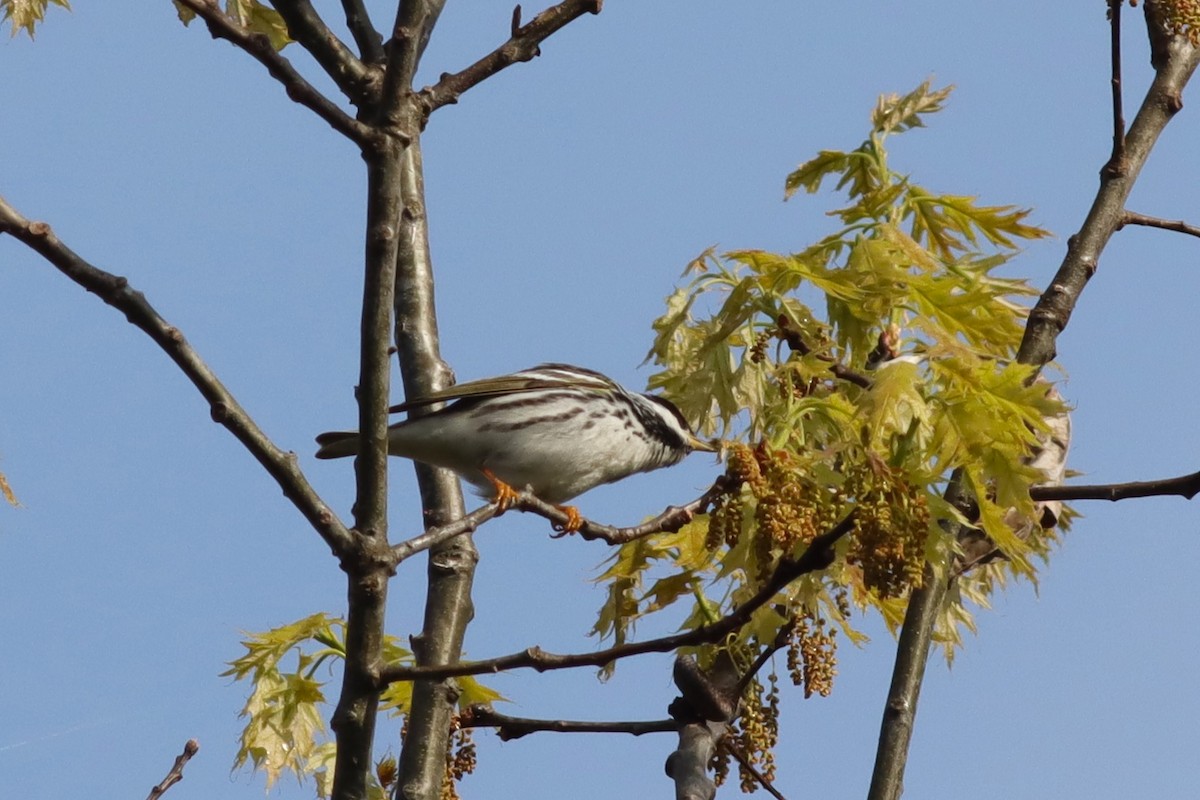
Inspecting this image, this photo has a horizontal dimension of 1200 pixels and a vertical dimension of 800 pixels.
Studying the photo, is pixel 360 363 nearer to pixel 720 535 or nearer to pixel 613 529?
pixel 720 535

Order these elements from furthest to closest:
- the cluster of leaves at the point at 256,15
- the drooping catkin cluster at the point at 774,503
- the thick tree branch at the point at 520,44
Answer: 1. the cluster of leaves at the point at 256,15
2. the drooping catkin cluster at the point at 774,503
3. the thick tree branch at the point at 520,44

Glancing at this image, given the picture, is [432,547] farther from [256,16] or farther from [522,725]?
[256,16]

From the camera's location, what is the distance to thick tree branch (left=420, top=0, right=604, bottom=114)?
288 cm

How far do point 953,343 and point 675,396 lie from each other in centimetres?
102

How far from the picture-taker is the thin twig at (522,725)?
3.90m

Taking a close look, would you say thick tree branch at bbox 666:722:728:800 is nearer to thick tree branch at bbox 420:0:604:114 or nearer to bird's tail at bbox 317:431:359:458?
thick tree branch at bbox 420:0:604:114

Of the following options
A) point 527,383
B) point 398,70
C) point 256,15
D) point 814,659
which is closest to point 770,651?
point 814,659

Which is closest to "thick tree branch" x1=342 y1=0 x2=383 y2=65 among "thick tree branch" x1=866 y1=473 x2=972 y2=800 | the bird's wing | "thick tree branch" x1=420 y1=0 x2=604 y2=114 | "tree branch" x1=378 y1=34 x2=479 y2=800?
"tree branch" x1=378 y1=34 x2=479 y2=800

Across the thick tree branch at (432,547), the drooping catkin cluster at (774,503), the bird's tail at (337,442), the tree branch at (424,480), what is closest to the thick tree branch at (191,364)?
the tree branch at (424,480)

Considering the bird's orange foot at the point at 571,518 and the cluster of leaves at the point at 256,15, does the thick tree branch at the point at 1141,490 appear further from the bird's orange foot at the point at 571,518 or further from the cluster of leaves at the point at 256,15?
the cluster of leaves at the point at 256,15

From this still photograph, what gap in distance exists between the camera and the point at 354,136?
8.48 ft

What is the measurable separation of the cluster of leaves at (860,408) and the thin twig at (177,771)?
1.12 metres

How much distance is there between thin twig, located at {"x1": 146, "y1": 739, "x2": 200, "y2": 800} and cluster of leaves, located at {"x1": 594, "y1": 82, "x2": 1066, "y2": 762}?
112 cm

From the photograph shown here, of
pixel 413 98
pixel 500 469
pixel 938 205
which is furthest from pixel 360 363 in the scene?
pixel 500 469
